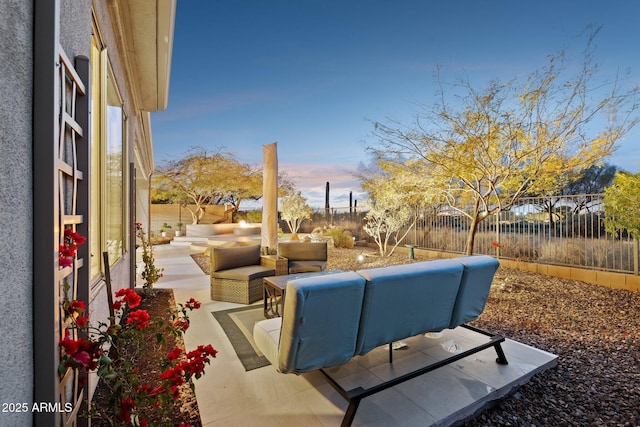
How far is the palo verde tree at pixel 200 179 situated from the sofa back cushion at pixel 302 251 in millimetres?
13019

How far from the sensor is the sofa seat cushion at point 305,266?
5125 millimetres

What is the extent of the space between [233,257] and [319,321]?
10.7 feet

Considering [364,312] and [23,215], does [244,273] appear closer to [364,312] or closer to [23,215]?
[364,312]

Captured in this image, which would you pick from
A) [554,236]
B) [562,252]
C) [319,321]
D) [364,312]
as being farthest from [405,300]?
[554,236]

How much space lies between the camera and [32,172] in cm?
103

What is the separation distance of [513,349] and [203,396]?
2.89 metres

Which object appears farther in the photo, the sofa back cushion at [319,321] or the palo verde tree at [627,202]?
the palo verde tree at [627,202]

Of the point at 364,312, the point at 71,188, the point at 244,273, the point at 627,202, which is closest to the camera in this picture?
the point at 71,188

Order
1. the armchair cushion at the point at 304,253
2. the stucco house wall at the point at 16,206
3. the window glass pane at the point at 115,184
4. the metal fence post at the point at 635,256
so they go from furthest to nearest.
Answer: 1. the armchair cushion at the point at 304,253
2. the metal fence post at the point at 635,256
3. the window glass pane at the point at 115,184
4. the stucco house wall at the point at 16,206

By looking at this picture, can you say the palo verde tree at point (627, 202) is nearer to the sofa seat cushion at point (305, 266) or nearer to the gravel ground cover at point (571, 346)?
the gravel ground cover at point (571, 346)

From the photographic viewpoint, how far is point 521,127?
17.6 ft

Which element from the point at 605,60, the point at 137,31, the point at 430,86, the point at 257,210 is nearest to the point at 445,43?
the point at 430,86

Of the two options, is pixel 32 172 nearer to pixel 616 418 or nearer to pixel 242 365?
pixel 242 365

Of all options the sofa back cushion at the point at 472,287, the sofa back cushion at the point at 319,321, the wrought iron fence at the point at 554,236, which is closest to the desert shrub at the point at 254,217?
the wrought iron fence at the point at 554,236
